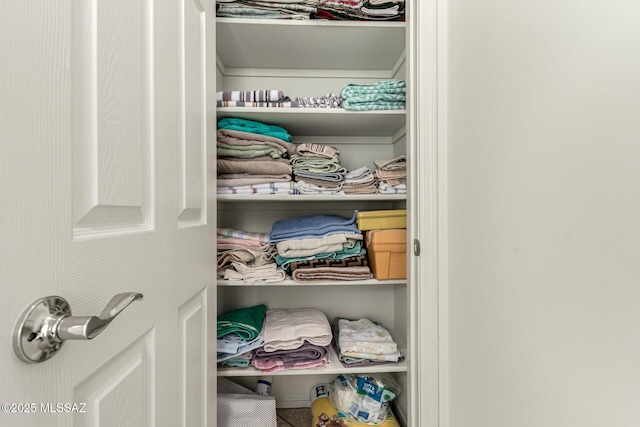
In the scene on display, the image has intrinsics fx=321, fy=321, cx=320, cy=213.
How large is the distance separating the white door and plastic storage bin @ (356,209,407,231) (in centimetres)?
67

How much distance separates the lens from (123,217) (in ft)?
1.54

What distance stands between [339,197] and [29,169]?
3.06ft

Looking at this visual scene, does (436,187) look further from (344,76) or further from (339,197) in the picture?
(344,76)

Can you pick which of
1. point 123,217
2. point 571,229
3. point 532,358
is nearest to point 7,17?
point 123,217

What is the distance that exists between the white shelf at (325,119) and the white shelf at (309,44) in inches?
10.5

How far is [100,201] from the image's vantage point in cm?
42

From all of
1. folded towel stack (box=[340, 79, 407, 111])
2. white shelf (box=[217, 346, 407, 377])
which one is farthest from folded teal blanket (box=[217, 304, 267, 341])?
folded towel stack (box=[340, 79, 407, 111])

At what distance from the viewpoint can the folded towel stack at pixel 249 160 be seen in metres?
1.17

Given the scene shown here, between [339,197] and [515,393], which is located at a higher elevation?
[339,197]

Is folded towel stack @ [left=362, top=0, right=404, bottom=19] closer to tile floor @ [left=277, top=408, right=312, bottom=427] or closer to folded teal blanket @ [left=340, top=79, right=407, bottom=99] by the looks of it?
folded teal blanket @ [left=340, top=79, right=407, bottom=99]

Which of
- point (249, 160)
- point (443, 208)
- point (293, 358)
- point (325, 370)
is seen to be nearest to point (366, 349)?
point (325, 370)

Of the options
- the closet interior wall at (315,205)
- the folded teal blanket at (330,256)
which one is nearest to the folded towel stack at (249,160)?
the closet interior wall at (315,205)

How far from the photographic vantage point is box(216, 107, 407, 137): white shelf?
3.71ft

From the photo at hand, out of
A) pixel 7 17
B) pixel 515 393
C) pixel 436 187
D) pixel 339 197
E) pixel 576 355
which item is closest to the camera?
pixel 7 17
